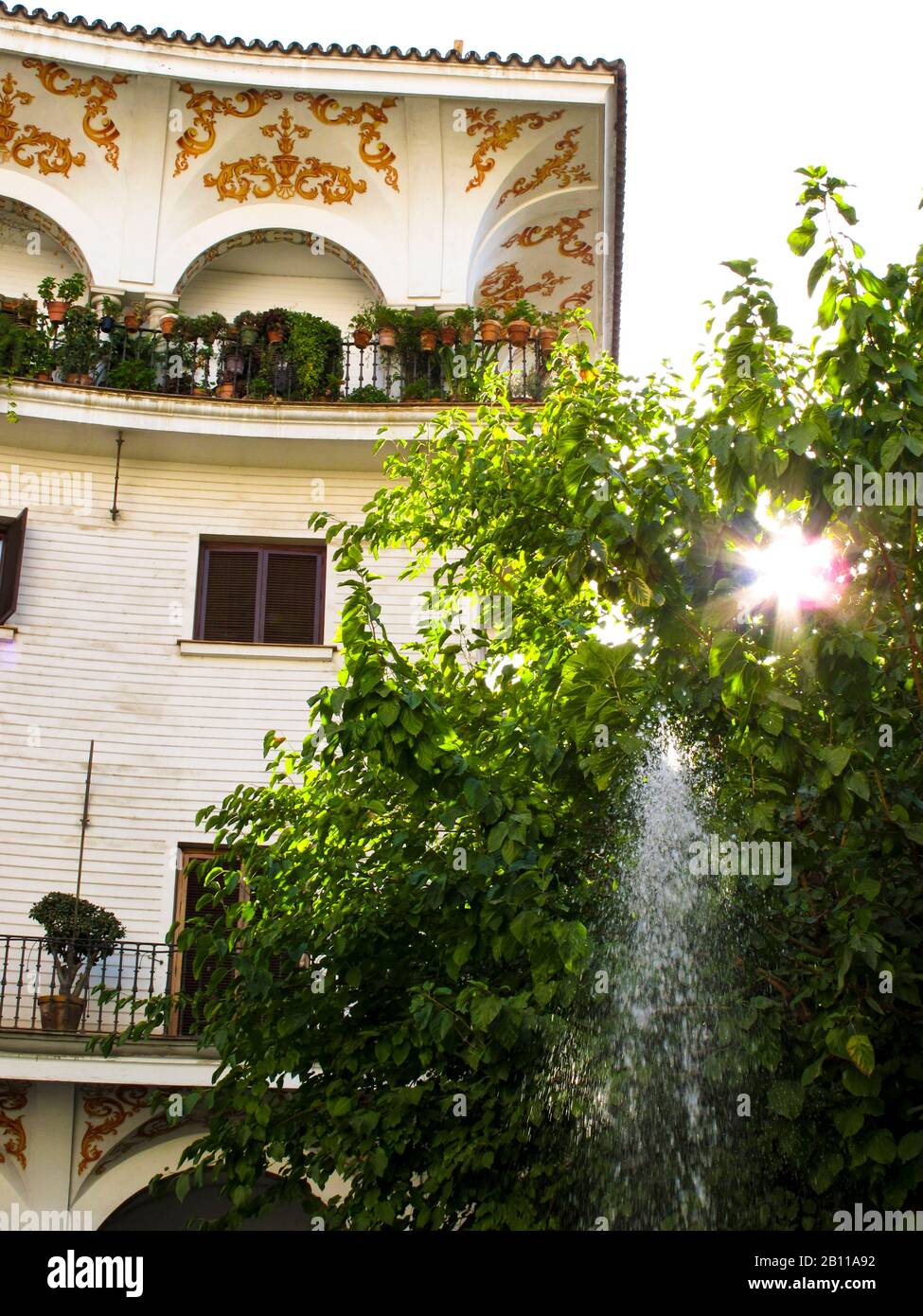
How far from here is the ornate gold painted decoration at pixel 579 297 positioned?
21.2m

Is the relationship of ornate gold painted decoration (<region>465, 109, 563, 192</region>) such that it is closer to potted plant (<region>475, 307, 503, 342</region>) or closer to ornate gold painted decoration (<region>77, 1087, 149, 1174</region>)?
potted plant (<region>475, 307, 503, 342</region>)

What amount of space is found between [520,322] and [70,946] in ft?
26.9

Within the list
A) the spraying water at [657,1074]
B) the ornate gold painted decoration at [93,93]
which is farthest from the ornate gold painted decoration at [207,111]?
the spraying water at [657,1074]

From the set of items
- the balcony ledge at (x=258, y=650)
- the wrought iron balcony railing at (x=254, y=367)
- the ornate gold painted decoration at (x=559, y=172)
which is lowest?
the balcony ledge at (x=258, y=650)

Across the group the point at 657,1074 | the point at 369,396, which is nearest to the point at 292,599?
the point at 369,396

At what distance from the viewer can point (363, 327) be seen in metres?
18.3

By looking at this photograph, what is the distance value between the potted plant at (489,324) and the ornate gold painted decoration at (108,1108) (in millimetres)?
8649

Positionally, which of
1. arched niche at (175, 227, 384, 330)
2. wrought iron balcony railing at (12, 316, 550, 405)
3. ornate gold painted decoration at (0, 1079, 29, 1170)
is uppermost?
arched niche at (175, 227, 384, 330)

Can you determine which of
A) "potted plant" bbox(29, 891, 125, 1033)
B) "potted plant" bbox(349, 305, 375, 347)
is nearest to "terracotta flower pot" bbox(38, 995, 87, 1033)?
"potted plant" bbox(29, 891, 125, 1033)

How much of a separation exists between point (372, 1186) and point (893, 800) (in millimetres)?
3818

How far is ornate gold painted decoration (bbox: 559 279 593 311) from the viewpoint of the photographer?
21.2 meters

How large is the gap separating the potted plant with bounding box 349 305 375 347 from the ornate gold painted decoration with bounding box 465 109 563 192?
7.36 feet

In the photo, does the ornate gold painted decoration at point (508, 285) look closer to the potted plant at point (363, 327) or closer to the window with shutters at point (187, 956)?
the potted plant at point (363, 327)
